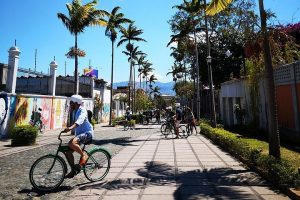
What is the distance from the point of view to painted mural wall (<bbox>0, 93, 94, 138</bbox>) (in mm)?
19969

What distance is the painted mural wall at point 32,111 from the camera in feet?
65.5

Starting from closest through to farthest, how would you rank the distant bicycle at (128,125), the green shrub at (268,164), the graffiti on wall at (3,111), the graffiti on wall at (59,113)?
the green shrub at (268,164) < the graffiti on wall at (3,111) < the graffiti on wall at (59,113) < the distant bicycle at (128,125)

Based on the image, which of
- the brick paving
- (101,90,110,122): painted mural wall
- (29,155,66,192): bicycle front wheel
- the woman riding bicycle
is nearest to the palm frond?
the brick paving

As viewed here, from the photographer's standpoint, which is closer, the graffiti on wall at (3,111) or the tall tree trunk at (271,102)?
the tall tree trunk at (271,102)

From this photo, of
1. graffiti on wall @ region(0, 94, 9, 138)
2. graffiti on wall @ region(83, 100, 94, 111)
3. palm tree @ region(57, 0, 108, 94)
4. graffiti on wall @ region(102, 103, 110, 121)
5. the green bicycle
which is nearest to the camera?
the green bicycle

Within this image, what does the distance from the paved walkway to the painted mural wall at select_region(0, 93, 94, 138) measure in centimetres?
1133

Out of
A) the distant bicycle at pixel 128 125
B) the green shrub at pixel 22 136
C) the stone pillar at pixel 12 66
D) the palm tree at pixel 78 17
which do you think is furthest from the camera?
the distant bicycle at pixel 128 125

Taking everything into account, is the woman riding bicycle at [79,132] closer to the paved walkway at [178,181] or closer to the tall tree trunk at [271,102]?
the paved walkway at [178,181]

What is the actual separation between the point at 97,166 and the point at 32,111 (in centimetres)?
1751

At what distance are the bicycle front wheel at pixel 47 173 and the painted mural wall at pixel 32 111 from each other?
45.6 ft

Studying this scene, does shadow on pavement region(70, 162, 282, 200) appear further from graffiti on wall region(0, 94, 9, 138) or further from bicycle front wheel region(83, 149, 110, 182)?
graffiti on wall region(0, 94, 9, 138)

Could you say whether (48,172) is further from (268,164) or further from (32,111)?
(32,111)

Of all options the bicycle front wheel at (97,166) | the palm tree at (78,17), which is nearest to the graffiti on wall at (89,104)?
the palm tree at (78,17)

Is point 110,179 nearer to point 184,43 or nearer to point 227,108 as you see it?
point 227,108
